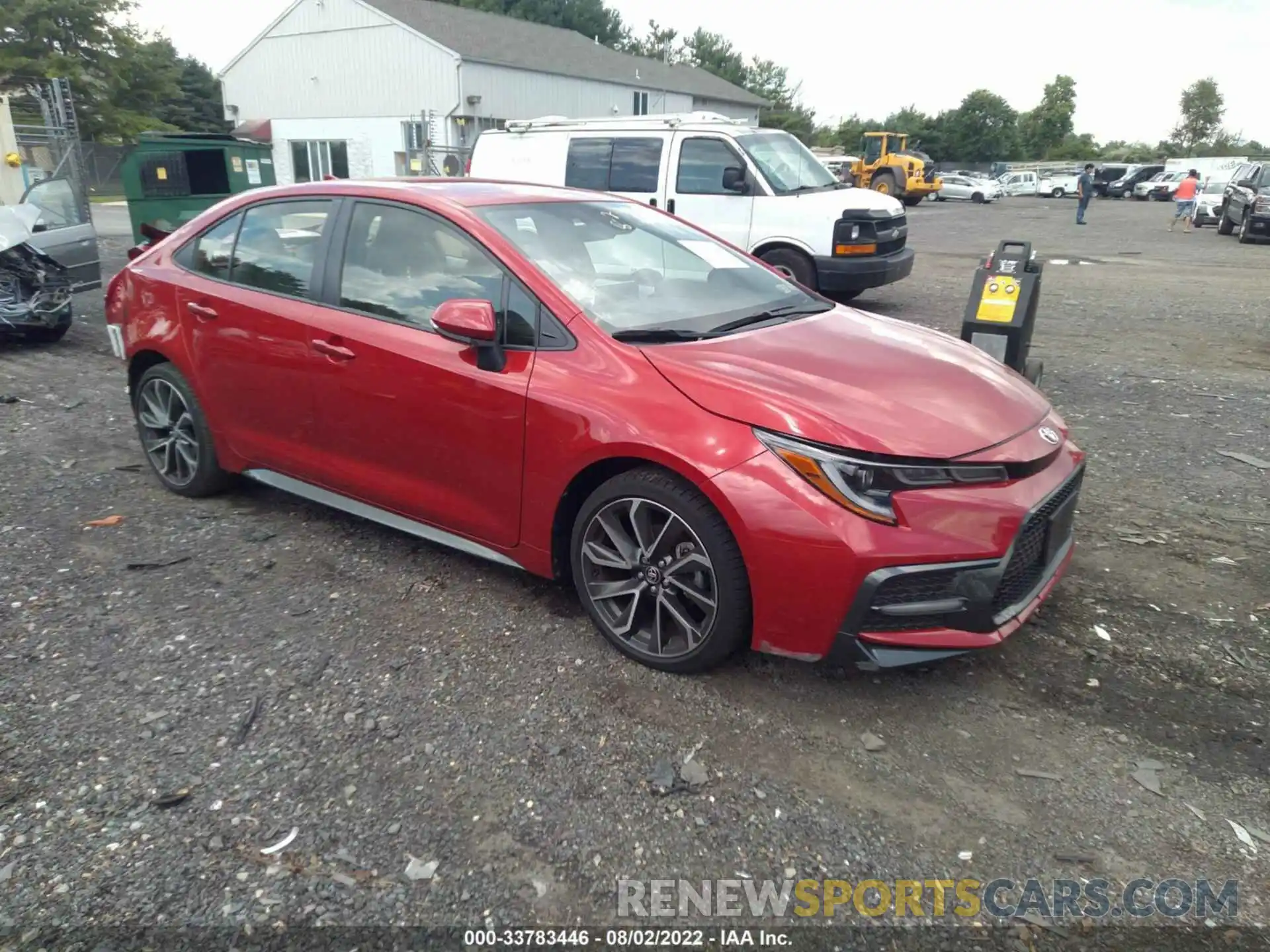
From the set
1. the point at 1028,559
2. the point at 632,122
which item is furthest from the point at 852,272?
the point at 1028,559

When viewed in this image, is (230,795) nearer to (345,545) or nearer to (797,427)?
(345,545)

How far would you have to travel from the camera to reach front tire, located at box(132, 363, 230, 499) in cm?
450

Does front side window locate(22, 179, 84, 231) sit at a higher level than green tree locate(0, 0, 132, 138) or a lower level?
lower

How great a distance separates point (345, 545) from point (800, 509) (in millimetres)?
2438

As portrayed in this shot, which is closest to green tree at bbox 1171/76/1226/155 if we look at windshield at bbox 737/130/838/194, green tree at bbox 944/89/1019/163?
green tree at bbox 944/89/1019/163

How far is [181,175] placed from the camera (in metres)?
13.2

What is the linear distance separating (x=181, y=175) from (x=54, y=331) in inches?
228

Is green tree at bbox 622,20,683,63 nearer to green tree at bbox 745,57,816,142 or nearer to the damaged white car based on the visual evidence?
green tree at bbox 745,57,816,142

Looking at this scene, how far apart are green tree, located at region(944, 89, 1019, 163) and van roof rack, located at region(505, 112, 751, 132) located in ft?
232

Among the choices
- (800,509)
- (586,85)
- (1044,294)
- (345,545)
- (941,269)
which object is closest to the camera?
(800,509)

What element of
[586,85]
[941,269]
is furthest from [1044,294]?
[586,85]

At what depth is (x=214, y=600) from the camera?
369cm

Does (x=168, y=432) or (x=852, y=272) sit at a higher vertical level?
(x=852, y=272)

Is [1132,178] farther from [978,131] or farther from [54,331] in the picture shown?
[54,331]
